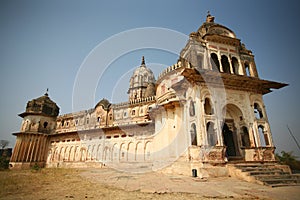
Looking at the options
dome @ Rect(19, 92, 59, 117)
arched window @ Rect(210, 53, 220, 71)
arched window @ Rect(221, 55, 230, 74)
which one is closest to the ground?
arched window @ Rect(210, 53, 220, 71)

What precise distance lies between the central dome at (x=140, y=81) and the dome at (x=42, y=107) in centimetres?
1731

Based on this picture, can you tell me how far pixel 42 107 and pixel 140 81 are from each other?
22.1 m

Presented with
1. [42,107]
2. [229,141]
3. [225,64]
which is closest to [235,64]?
[225,64]

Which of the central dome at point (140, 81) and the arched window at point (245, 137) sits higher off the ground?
the central dome at point (140, 81)

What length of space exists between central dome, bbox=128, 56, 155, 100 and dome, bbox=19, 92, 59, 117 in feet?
56.8

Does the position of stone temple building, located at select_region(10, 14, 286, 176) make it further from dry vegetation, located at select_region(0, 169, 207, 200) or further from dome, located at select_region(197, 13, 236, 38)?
dry vegetation, located at select_region(0, 169, 207, 200)

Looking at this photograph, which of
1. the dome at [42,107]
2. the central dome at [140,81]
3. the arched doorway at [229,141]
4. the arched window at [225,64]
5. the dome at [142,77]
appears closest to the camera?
the arched doorway at [229,141]

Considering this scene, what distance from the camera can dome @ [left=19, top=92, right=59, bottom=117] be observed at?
3198 centimetres

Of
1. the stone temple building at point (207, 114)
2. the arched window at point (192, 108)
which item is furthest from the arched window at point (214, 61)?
the arched window at point (192, 108)

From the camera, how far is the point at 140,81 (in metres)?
42.6

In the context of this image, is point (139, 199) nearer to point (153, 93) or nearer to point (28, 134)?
point (153, 93)

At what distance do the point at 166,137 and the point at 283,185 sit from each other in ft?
30.3

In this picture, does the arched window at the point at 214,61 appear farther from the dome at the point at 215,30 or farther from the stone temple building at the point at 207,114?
the dome at the point at 215,30

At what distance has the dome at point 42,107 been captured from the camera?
105 ft
